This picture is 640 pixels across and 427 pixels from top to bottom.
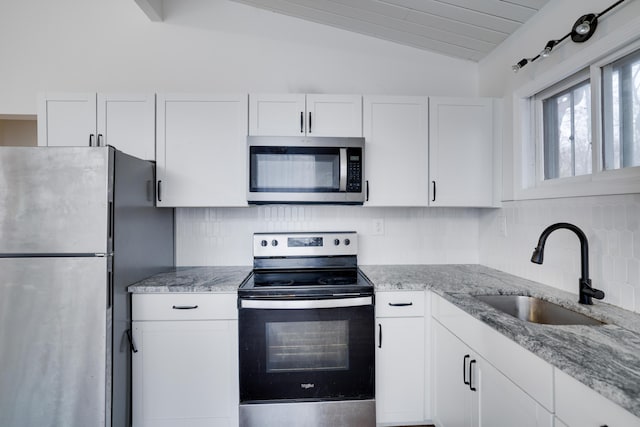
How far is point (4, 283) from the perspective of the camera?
139 cm

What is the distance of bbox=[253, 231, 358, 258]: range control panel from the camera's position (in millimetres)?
2094

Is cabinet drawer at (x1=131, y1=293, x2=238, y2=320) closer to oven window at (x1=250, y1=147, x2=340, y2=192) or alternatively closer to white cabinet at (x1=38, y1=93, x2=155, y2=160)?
oven window at (x1=250, y1=147, x2=340, y2=192)

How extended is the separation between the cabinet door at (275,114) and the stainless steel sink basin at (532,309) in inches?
59.7

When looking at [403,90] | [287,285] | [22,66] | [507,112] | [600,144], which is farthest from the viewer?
[403,90]

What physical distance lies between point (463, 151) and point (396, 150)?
481 millimetres

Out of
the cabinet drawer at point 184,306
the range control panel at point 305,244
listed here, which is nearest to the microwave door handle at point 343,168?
the range control panel at point 305,244

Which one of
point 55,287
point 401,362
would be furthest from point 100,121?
point 401,362

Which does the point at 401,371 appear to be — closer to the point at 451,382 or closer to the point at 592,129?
the point at 451,382

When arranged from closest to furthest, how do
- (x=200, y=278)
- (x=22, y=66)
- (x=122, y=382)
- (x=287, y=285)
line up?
1. (x=122, y=382)
2. (x=287, y=285)
3. (x=200, y=278)
4. (x=22, y=66)

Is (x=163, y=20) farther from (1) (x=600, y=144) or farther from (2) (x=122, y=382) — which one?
(1) (x=600, y=144)

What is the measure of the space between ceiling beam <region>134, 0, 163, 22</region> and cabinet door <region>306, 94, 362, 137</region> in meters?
1.33

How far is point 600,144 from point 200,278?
2.26 meters

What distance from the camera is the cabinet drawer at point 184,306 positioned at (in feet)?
5.39

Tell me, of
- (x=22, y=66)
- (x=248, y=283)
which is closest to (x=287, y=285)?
(x=248, y=283)
